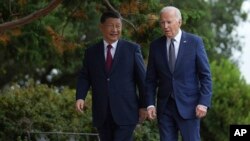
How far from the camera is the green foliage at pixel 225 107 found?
17.0 metres

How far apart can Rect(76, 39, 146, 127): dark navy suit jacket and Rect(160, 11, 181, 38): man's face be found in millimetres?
712

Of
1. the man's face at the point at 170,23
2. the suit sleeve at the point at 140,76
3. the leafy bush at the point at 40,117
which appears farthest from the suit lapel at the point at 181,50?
the leafy bush at the point at 40,117

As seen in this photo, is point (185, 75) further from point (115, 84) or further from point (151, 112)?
point (115, 84)

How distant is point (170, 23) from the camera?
6.48 meters

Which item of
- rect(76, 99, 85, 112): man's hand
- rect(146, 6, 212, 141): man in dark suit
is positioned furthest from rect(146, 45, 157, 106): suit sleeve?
rect(76, 99, 85, 112): man's hand

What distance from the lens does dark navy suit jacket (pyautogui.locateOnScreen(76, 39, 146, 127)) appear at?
23.3 ft

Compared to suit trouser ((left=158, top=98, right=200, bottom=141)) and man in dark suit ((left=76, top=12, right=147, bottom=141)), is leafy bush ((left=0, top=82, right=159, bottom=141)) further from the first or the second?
suit trouser ((left=158, top=98, right=200, bottom=141))

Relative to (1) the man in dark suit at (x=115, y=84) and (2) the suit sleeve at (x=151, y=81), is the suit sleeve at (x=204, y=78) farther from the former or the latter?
(1) the man in dark suit at (x=115, y=84)

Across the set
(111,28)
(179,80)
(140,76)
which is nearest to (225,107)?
(140,76)

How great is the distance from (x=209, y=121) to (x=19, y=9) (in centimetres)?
737

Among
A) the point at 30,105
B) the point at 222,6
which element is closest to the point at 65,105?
the point at 30,105

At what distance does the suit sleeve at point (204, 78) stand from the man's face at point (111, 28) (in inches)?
36.0

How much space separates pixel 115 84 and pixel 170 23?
1.00m

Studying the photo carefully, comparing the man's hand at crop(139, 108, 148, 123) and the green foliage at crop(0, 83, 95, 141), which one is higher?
the man's hand at crop(139, 108, 148, 123)
